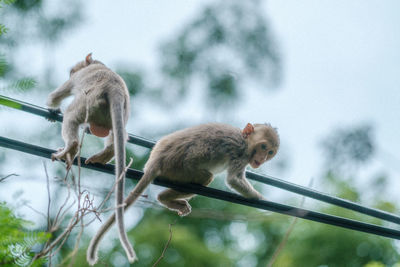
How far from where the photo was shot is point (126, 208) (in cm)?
455

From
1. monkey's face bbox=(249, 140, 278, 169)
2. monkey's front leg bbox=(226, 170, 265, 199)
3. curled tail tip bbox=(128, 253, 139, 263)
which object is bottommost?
curled tail tip bbox=(128, 253, 139, 263)

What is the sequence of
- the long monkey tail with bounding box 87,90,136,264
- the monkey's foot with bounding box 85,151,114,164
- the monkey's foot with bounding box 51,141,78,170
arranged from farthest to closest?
the monkey's foot with bounding box 85,151,114,164, the monkey's foot with bounding box 51,141,78,170, the long monkey tail with bounding box 87,90,136,264

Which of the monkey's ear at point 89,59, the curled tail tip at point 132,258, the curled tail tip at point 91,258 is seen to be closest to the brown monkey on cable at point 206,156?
the curled tail tip at point 91,258

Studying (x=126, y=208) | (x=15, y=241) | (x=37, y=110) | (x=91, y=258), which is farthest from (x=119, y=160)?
(x=15, y=241)

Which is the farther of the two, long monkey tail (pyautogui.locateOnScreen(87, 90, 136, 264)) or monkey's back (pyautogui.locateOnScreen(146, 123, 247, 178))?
monkey's back (pyautogui.locateOnScreen(146, 123, 247, 178))

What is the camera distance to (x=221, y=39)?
30891mm

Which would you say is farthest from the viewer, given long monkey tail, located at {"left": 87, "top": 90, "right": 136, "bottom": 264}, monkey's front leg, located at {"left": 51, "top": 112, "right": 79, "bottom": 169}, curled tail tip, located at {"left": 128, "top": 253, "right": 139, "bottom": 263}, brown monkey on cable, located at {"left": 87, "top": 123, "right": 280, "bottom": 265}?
brown monkey on cable, located at {"left": 87, "top": 123, "right": 280, "bottom": 265}

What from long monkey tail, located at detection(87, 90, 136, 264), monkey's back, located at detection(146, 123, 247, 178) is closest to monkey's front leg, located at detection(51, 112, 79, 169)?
long monkey tail, located at detection(87, 90, 136, 264)

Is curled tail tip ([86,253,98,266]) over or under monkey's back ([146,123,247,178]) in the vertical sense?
under

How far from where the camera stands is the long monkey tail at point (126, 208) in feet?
13.1

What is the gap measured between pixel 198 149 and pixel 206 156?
0.43ft

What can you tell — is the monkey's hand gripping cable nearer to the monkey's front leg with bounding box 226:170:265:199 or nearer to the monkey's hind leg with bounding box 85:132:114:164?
the monkey's front leg with bounding box 226:170:265:199

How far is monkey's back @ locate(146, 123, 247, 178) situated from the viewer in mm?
5434

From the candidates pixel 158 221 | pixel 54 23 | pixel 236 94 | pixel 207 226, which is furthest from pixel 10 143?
pixel 236 94
